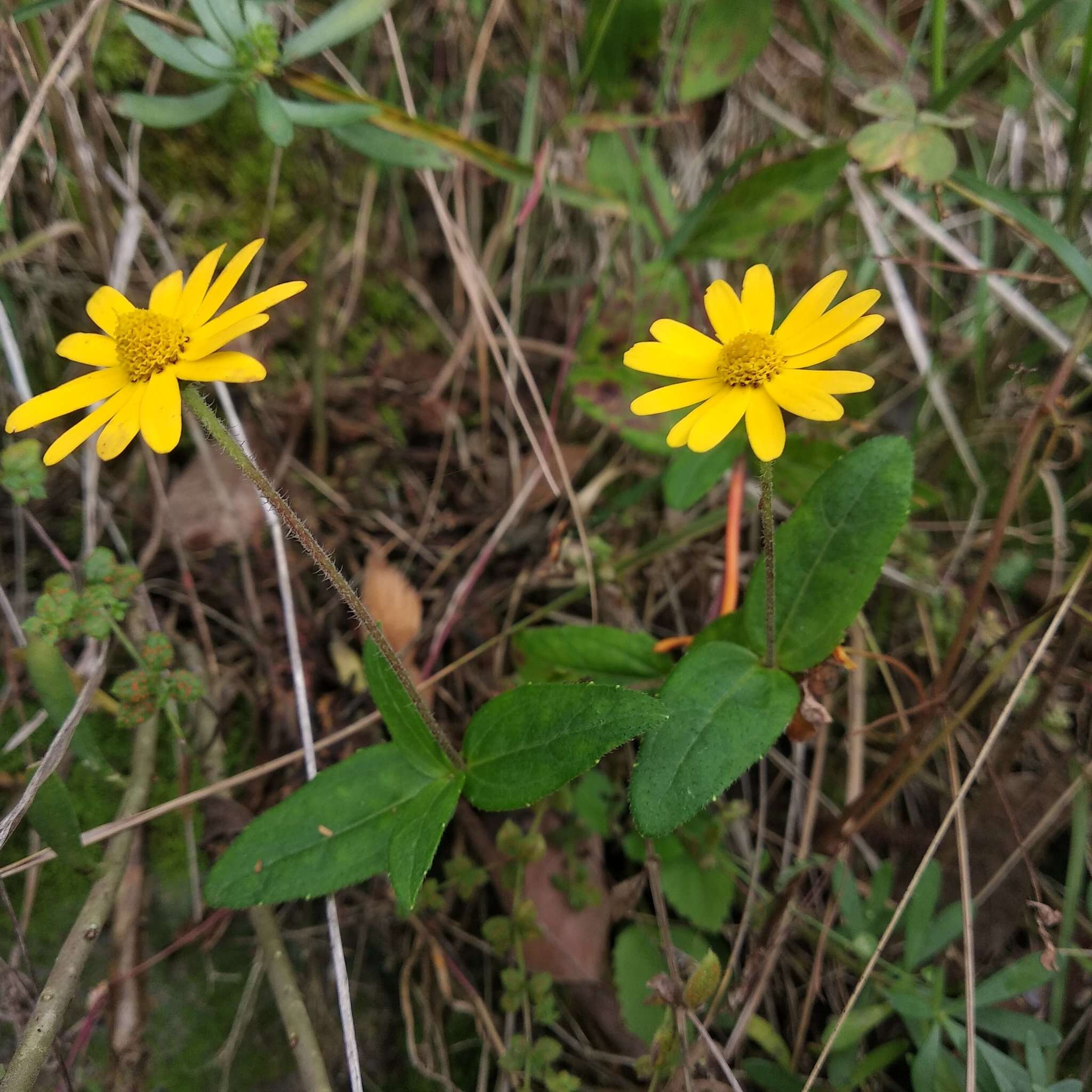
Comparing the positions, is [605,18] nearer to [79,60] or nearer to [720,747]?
[79,60]

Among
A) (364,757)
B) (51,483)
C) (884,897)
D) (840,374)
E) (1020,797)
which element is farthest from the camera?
(51,483)

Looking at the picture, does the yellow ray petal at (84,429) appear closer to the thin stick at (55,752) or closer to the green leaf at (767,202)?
the thin stick at (55,752)

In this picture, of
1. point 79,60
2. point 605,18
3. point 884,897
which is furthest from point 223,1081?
point 605,18

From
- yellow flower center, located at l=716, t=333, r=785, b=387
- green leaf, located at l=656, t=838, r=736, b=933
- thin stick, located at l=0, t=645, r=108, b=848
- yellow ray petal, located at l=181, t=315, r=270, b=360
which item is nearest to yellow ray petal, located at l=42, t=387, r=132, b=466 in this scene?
yellow ray petal, located at l=181, t=315, r=270, b=360

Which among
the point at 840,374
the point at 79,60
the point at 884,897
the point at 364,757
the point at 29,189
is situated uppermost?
the point at 79,60

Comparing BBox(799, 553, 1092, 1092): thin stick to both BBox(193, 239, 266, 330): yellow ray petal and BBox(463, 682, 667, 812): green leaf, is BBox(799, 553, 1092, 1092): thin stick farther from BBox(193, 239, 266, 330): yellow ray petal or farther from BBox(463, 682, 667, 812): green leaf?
BBox(193, 239, 266, 330): yellow ray petal

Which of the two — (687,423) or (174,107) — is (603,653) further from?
(174,107)

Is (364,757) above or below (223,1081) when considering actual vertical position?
above

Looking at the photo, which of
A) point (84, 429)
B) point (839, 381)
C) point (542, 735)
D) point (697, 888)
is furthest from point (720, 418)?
point (697, 888)
